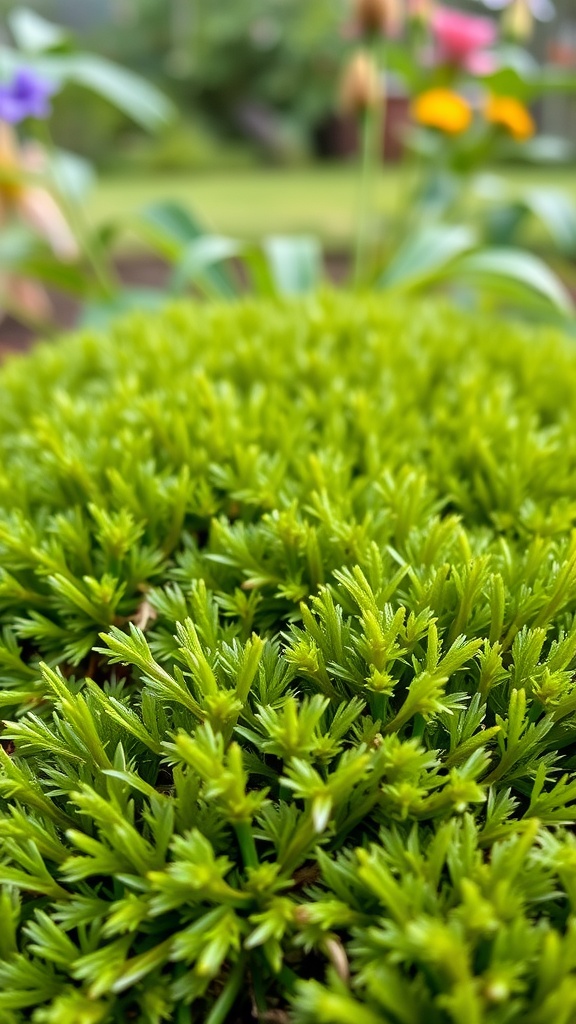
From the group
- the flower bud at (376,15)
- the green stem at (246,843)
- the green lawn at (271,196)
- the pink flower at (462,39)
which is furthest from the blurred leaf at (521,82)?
the green stem at (246,843)

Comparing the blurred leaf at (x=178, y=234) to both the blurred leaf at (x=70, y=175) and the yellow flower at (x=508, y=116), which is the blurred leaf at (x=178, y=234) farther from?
the yellow flower at (x=508, y=116)

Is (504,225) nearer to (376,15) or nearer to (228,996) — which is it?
(376,15)

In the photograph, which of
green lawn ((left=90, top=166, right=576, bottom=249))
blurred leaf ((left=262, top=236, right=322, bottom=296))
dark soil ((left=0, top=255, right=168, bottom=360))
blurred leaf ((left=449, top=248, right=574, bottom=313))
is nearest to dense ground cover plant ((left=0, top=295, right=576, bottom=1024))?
blurred leaf ((left=449, top=248, right=574, bottom=313))

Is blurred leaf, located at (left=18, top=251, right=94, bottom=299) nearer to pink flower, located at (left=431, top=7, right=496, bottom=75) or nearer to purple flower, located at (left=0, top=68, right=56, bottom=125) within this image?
purple flower, located at (left=0, top=68, right=56, bottom=125)

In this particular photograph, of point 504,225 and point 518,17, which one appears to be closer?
point 518,17

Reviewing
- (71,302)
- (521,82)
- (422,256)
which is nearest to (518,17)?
(521,82)

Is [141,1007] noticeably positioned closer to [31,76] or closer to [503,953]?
[503,953]
